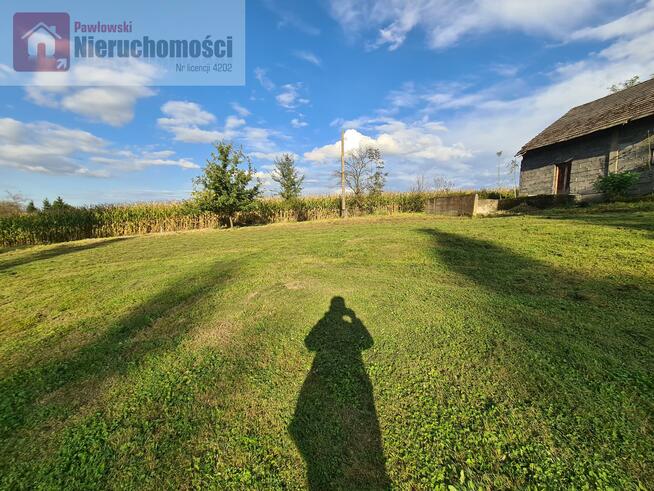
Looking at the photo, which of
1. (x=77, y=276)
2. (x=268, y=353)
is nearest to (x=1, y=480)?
(x=268, y=353)

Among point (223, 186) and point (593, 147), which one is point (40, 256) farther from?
point (593, 147)

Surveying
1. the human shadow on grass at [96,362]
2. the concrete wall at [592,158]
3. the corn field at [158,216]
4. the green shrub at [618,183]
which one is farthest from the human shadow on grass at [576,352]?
the corn field at [158,216]

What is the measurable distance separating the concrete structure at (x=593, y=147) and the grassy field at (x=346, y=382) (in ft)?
41.3

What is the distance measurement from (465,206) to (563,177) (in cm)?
585

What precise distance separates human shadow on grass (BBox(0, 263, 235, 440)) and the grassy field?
0.02 m

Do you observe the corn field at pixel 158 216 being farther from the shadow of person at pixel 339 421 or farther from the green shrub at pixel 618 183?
the shadow of person at pixel 339 421

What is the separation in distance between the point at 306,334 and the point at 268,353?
0.50 m

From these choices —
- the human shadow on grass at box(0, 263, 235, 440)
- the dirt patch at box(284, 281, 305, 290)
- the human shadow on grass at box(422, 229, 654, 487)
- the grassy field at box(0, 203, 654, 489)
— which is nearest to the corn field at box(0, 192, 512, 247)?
the dirt patch at box(284, 281, 305, 290)

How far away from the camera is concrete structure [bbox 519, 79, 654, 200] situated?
1253cm

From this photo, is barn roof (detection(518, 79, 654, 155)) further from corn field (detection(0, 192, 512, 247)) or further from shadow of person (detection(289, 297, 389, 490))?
shadow of person (detection(289, 297, 389, 490))

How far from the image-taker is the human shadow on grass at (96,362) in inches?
90.5

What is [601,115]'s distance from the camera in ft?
48.3

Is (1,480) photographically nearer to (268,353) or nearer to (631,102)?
(268,353)

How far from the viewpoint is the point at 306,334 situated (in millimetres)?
3172
